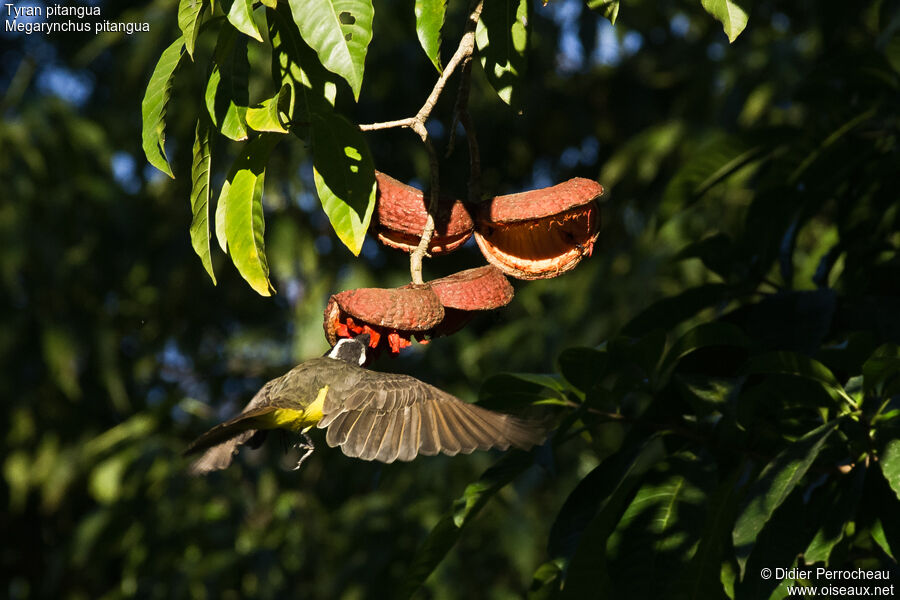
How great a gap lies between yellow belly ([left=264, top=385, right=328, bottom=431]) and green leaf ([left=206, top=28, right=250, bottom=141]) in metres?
0.59

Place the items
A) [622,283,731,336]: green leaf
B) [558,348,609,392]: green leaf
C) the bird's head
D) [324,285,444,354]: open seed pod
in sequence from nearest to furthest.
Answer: [324,285,444,354]: open seed pod
the bird's head
[558,348,609,392]: green leaf
[622,283,731,336]: green leaf

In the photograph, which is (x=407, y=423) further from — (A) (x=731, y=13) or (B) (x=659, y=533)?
(A) (x=731, y=13)

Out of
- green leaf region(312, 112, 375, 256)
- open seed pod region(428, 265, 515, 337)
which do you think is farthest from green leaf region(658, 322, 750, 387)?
green leaf region(312, 112, 375, 256)

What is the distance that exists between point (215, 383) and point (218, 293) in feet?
1.70

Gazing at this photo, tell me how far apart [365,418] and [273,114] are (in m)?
0.55

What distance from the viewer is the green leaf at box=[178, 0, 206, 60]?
1.17m

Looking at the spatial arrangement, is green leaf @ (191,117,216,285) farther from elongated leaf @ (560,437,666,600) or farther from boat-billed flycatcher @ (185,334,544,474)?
elongated leaf @ (560,437,666,600)

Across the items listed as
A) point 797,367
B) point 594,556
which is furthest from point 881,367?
point 594,556

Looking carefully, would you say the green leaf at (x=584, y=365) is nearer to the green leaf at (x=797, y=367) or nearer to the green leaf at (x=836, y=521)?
the green leaf at (x=797, y=367)

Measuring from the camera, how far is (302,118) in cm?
125

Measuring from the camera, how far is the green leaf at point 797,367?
4.54 feet

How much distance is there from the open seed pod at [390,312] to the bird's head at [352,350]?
1.3 inches

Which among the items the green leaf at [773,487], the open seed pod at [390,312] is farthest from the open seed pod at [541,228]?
the green leaf at [773,487]

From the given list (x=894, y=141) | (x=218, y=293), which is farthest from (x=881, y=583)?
(x=218, y=293)
